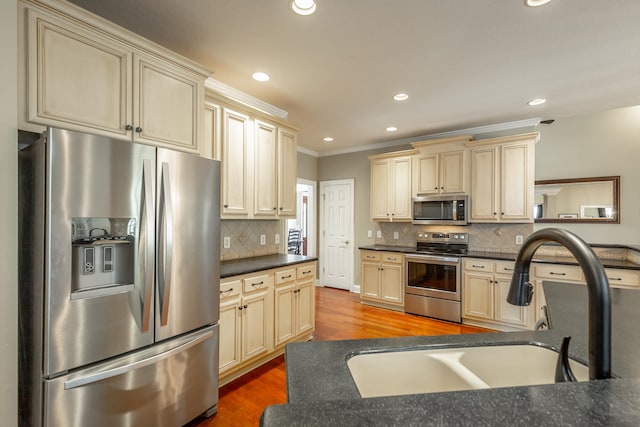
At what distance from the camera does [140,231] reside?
1.62 metres

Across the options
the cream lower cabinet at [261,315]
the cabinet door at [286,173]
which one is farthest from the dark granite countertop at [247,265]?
the cabinet door at [286,173]

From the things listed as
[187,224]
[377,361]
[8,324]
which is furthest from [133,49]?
[377,361]

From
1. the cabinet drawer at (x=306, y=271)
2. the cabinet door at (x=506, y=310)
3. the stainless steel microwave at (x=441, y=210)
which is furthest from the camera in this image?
the stainless steel microwave at (x=441, y=210)

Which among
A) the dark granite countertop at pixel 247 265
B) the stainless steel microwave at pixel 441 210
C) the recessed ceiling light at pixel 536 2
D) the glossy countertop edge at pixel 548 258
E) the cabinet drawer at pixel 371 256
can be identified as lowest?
the cabinet drawer at pixel 371 256

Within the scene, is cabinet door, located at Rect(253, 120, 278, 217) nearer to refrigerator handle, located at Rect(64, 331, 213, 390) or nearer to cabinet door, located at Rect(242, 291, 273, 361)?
cabinet door, located at Rect(242, 291, 273, 361)

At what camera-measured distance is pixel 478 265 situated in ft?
12.4

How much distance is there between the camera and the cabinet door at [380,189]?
191 inches

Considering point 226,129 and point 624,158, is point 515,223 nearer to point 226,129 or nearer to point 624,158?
point 624,158

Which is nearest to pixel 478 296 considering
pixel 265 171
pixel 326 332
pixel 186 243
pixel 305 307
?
pixel 326 332

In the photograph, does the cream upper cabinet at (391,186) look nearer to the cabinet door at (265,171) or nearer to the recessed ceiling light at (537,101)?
the recessed ceiling light at (537,101)

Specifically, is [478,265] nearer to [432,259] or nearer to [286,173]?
[432,259]

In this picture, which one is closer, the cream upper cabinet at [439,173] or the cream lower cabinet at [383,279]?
the cream upper cabinet at [439,173]

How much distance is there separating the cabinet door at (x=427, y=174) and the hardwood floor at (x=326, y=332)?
1840mm

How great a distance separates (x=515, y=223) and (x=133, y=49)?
14.6 feet
